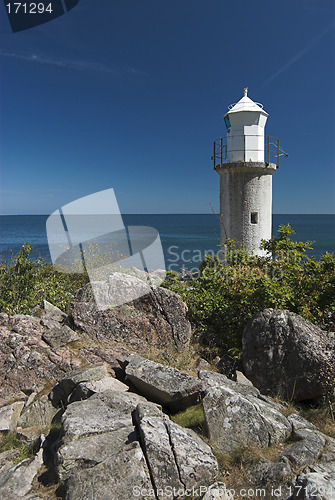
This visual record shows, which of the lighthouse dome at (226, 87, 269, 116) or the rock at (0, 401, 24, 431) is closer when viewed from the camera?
the rock at (0, 401, 24, 431)

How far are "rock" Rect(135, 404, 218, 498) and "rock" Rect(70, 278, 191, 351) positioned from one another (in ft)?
10.00

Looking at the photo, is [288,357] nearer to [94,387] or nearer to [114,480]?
[94,387]

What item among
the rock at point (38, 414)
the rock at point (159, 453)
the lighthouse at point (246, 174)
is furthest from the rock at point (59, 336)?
the lighthouse at point (246, 174)

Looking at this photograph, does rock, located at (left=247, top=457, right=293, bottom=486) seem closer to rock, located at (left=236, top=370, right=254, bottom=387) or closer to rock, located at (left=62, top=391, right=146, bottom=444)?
rock, located at (left=62, top=391, right=146, bottom=444)

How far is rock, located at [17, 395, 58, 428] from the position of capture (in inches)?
185

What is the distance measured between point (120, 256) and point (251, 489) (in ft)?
35.0

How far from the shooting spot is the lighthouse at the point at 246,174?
16.3 metres

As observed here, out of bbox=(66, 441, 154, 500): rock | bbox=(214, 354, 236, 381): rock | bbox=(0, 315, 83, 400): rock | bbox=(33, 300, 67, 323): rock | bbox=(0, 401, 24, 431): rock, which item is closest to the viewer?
bbox=(66, 441, 154, 500): rock

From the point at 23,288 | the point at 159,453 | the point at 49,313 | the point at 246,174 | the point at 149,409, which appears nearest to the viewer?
the point at 159,453

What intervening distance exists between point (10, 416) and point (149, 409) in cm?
212

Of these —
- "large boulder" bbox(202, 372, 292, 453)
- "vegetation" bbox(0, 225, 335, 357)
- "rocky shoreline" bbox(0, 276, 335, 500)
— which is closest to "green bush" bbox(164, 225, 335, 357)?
"vegetation" bbox(0, 225, 335, 357)

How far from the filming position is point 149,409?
12.9 ft

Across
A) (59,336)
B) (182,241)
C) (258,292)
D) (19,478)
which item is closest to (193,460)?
(19,478)

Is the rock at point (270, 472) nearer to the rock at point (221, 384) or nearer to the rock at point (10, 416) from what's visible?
the rock at point (221, 384)
